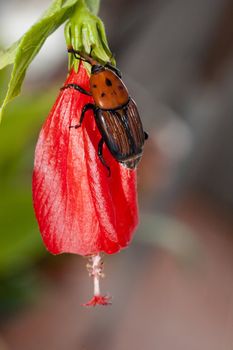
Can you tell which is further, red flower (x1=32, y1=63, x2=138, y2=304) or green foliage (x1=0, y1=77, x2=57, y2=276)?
green foliage (x1=0, y1=77, x2=57, y2=276)

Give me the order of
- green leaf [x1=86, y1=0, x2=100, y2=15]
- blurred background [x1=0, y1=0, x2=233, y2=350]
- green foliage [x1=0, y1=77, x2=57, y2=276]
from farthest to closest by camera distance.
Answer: blurred background [x1=0, y1=0, x2=233, y2=350] < green foliage [x1=0, y1=77, x2=57, y2=276] < green leaf [x1=86, y1=0, x2=100, y2=15]

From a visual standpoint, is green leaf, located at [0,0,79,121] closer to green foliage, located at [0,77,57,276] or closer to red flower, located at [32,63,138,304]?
red flower, located at [32,63,138,304]

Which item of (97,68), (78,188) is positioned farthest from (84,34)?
(78,188)

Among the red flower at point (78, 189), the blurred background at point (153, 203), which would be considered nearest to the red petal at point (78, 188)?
the red flower at point (78, 189)

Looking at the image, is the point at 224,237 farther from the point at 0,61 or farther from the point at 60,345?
the point at 0,61

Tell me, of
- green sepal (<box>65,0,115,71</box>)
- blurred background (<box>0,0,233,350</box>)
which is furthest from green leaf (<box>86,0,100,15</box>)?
blurred background (<box>0,0,233,350</box>)

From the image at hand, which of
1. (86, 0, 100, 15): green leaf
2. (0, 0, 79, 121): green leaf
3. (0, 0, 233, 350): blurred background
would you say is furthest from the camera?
(0, 0, 233, 350): blurred background
